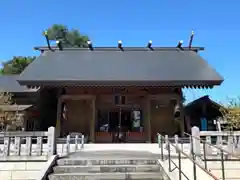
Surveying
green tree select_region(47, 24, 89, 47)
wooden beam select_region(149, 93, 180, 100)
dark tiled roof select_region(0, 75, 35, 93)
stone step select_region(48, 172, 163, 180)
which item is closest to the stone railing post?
stone step select_region(48, 172, 163, 180)

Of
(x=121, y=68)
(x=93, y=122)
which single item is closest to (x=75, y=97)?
(x=93, y=122)

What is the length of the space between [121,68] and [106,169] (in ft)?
34.6

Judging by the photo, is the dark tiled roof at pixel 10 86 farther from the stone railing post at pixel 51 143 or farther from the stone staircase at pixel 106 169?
the stone staircase at pixel 106 169

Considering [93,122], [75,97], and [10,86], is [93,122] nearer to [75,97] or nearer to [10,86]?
[75,97]

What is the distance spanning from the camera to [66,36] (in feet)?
128

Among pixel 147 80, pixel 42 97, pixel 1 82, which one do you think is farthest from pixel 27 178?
pixel 1 82

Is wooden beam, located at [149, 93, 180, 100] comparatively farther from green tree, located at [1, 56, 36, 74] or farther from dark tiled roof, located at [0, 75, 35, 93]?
green tree, located at [1, 56, 36, 74]

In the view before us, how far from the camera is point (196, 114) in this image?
17938mm

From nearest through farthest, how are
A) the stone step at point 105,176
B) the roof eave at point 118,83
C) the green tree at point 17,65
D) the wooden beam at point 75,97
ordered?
1. the stone step at point 105,176
2. the roof eave at point 118,83
3. the wooden beam at point 75,97
4. the green tree at point 17,65

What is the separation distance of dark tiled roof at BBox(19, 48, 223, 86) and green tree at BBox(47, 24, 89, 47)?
18.9m

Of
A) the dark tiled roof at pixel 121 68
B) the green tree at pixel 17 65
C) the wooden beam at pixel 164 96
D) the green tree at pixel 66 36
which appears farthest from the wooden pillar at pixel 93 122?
the green tree at pixel 66 36

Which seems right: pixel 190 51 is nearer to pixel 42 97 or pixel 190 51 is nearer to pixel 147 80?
pixel 147 80

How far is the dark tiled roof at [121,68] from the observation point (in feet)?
49.5

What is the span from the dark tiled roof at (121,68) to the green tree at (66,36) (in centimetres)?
1895
